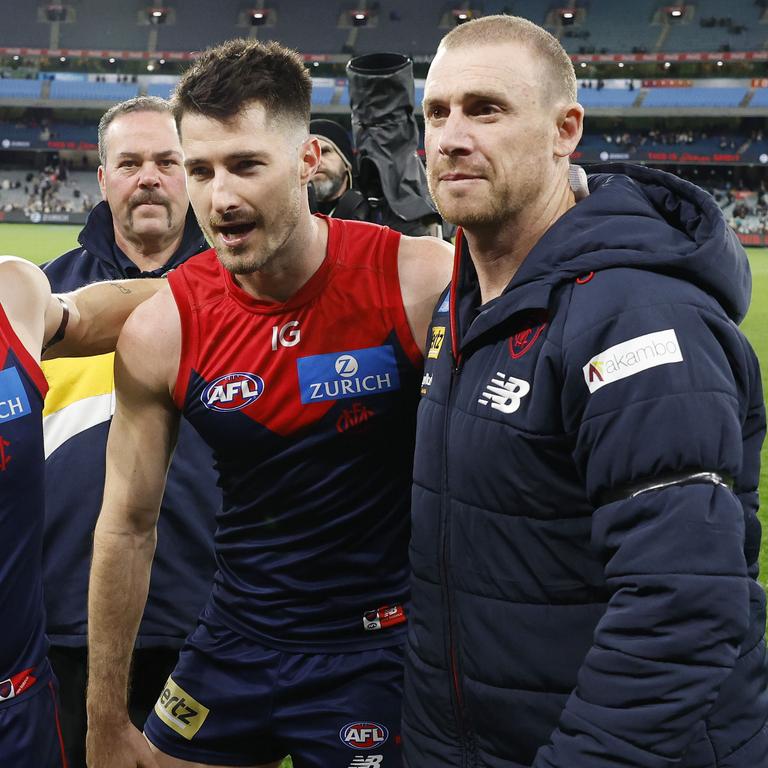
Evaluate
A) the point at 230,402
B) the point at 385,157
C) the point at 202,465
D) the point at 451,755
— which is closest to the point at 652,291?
the point at 451,755

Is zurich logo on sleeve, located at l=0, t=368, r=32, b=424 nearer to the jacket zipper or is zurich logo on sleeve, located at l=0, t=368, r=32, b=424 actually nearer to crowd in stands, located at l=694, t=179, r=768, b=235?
the jacket zipper

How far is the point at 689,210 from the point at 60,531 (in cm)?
243

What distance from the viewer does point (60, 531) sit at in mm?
3309

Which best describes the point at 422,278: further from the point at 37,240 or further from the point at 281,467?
the point at 37,240

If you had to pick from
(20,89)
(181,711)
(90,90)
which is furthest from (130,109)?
(20,89)

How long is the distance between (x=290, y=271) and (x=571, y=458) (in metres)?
1.19

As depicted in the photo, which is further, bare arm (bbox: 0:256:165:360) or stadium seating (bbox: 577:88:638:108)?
stadium seating (bbox: 577:88:638:108)

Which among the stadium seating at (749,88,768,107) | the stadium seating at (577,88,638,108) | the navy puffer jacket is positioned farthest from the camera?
the stadium seating at (577,88,638,108)

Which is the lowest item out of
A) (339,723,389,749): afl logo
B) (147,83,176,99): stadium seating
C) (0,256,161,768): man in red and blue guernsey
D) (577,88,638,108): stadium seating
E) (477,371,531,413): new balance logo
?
(339,723,389,749): afl logo

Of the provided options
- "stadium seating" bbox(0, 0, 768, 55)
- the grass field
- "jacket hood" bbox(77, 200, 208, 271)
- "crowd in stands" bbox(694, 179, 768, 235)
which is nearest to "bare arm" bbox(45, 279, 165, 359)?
"jacket hood" bbox(77, 200, 208, 271)

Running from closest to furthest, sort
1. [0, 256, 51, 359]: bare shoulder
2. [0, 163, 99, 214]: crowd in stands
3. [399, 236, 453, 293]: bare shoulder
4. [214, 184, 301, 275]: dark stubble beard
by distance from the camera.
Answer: [0, 256, 51, 359]: bare shoulder < [214, 184, 301, 275]: dark stubble beard < [399, 236, 453, 293]: bare shoulder < [0, 163, 99, 214]: crowd in stands

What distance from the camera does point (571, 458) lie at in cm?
171

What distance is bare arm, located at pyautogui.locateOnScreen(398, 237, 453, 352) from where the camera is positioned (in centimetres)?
264

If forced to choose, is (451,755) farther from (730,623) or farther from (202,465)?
(202,465)
